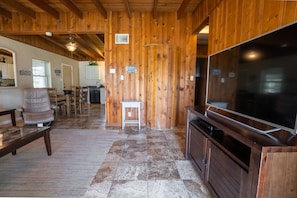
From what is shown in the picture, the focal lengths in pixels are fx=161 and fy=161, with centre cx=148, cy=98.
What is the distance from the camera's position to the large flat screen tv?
40.6 inches

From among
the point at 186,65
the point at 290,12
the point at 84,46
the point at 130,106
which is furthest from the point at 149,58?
the point at 84,46

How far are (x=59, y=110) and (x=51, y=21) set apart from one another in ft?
10.9

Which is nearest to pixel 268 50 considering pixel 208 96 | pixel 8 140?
pixel 208 96

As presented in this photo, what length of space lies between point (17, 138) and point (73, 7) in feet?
9.41

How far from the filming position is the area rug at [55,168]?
1.76 meters

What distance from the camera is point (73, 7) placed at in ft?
11.5

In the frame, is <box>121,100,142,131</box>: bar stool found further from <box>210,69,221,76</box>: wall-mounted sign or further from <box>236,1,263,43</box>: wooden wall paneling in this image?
<box>236,1,263,43</box>: wooden wall paneling

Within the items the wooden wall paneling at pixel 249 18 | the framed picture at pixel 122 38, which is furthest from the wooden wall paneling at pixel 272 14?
the framed picture at pixel 122 38

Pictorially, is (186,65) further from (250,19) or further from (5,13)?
(5,13)

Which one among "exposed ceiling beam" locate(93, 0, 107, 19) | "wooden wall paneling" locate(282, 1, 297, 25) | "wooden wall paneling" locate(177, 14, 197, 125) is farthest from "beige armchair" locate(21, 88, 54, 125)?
"wooden wall paneling" locate(282, 1, 297, 25)

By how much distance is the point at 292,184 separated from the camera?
0.97m

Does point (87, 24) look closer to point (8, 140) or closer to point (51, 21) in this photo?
point (51, 21)

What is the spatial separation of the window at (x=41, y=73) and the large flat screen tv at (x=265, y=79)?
21.3 feet

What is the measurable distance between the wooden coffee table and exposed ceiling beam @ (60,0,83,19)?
8.18ft
